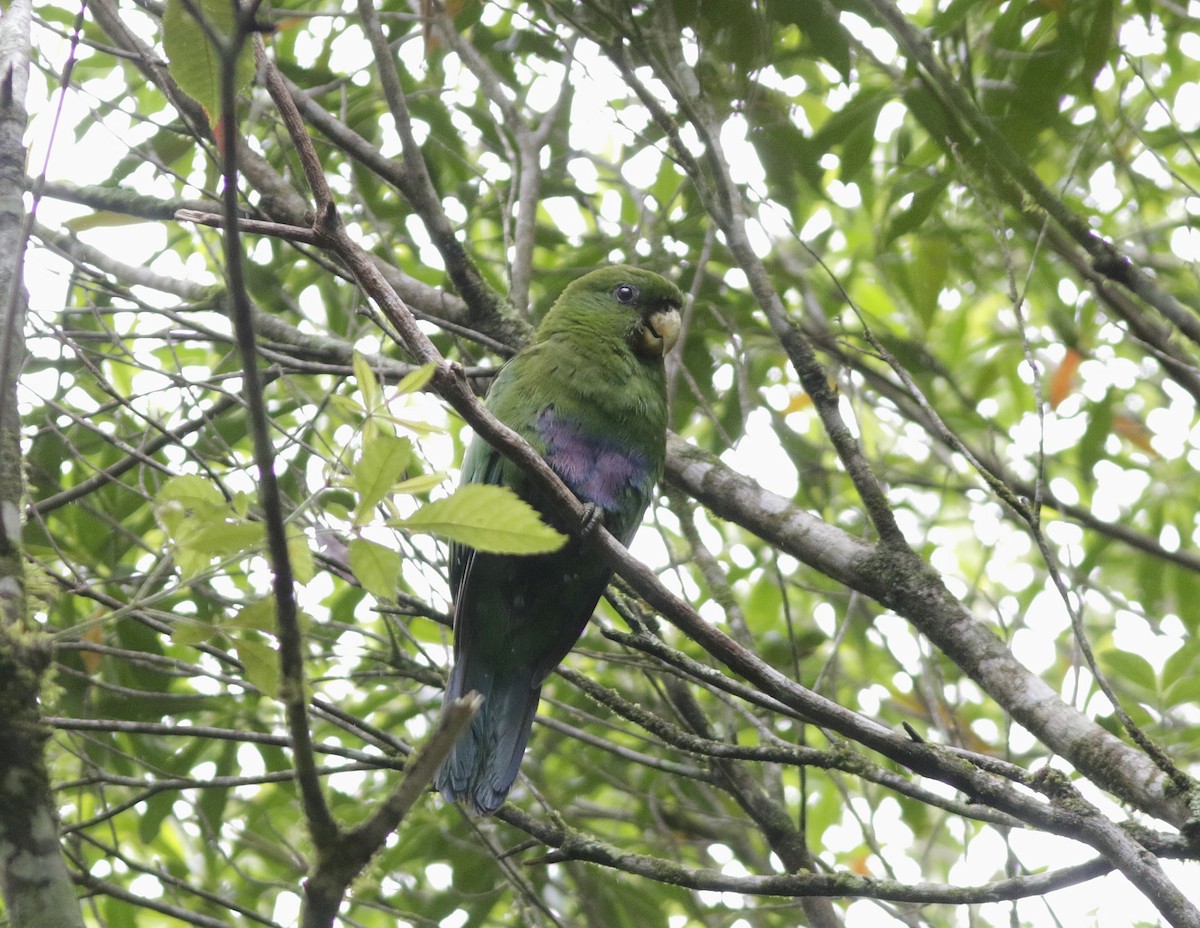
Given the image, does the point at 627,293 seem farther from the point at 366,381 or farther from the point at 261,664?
the point at 261,664

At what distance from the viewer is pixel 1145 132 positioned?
3770 mm

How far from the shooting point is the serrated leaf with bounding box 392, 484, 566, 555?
4.65 ft

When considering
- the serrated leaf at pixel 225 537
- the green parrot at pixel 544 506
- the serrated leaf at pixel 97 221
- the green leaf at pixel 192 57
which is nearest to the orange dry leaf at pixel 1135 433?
the green parrot at pixel 544 506

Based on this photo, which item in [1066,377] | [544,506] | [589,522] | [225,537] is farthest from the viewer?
[1066,377]

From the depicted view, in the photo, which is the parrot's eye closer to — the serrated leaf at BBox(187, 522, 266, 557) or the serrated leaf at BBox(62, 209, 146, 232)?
the serrated leaf at BBox(62, 209, 146, 232)

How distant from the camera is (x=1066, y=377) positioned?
4262mm

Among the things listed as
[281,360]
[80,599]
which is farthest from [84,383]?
[281,360]

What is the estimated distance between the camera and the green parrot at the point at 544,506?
3145mm

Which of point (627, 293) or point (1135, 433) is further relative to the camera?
point (1135, 433)

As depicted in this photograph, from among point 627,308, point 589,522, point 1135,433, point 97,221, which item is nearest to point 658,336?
point 627,308

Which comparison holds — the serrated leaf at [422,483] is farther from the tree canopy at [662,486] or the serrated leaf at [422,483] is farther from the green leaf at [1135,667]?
the green leaf at [1135,667]

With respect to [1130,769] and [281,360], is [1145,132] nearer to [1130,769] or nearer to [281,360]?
[1130,769]

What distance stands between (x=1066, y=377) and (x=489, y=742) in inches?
101

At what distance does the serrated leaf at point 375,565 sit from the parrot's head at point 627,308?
6.82 feet
